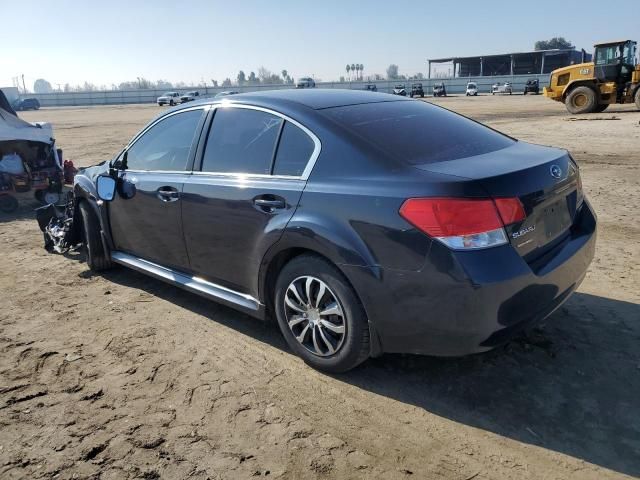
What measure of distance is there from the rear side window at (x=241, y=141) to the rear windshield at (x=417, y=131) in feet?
1.54

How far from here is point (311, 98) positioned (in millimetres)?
3672

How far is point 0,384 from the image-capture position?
132 inches

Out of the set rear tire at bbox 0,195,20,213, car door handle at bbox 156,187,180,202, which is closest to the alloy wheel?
car door handle at bbox 156,187,180,202

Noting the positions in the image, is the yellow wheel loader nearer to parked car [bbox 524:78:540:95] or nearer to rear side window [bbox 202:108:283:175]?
rear side window [bbox 202:108:283:175]

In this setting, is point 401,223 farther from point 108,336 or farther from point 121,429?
point 108,336

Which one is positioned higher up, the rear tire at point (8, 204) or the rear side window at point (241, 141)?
the rear side window at point (241, 141)

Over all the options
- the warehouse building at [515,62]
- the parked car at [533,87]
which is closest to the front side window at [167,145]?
the parked car at [533,87]

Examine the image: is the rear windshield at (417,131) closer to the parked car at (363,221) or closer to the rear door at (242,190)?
the parked car at (363,221)

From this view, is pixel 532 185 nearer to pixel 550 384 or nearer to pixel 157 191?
pixel 550 384

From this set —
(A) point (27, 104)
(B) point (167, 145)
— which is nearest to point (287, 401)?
(B) point (167, 145)

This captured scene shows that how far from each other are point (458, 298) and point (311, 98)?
189 cm

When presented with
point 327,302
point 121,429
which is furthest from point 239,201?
point 121,429

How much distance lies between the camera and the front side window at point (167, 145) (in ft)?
13.4

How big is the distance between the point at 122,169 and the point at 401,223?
→ 3.10 meters
